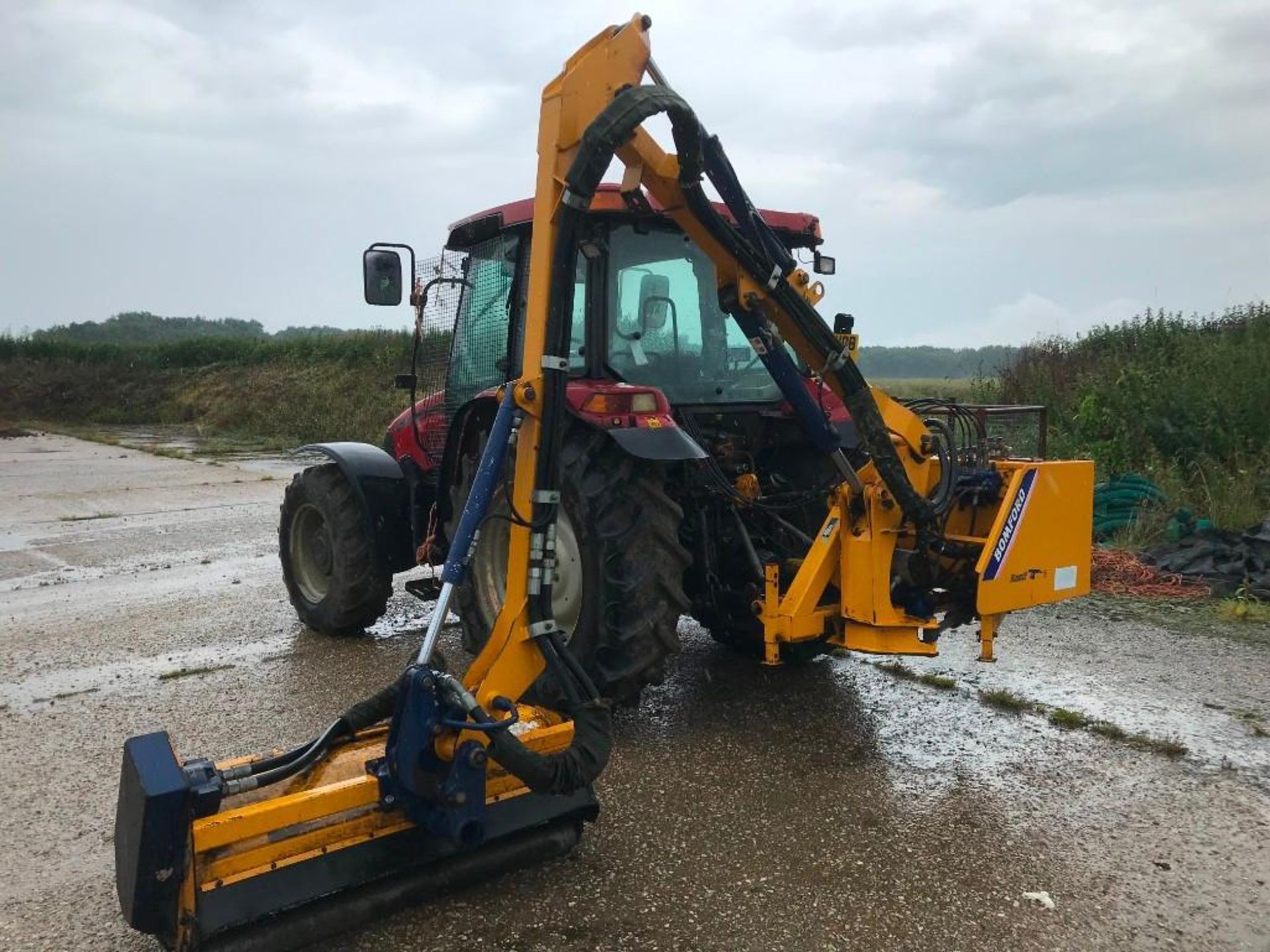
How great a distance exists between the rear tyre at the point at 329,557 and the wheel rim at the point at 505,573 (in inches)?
48.2

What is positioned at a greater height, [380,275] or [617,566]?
[380,275]

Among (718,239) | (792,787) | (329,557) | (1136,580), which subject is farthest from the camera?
(1136,580)

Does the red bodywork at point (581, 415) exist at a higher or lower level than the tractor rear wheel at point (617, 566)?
higher

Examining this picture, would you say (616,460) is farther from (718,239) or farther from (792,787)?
(792,787)

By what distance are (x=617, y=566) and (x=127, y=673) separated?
9.32 feet

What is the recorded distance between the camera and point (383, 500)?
5352mm

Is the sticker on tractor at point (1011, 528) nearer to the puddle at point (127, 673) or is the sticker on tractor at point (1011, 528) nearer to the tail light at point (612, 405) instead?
the tail light at point (612, 405)

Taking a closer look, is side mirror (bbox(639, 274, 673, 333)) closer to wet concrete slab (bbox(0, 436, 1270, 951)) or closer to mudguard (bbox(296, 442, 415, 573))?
wet concrete slab (bbox(0, 436, 1270, 951))

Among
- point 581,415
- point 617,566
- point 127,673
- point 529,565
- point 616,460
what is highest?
point 581,415

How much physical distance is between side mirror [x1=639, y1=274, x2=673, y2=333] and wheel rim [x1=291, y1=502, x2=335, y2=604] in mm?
2495

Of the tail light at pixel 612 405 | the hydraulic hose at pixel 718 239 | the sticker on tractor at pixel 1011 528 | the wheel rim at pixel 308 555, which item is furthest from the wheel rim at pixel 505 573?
the wheel rim at pixel 308 555

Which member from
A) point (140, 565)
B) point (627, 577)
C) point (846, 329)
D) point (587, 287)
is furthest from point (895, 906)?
point (140, 565)

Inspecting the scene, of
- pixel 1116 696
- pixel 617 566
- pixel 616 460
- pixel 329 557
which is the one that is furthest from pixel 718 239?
pixel 329 557

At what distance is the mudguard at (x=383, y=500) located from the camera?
530 centimetres
